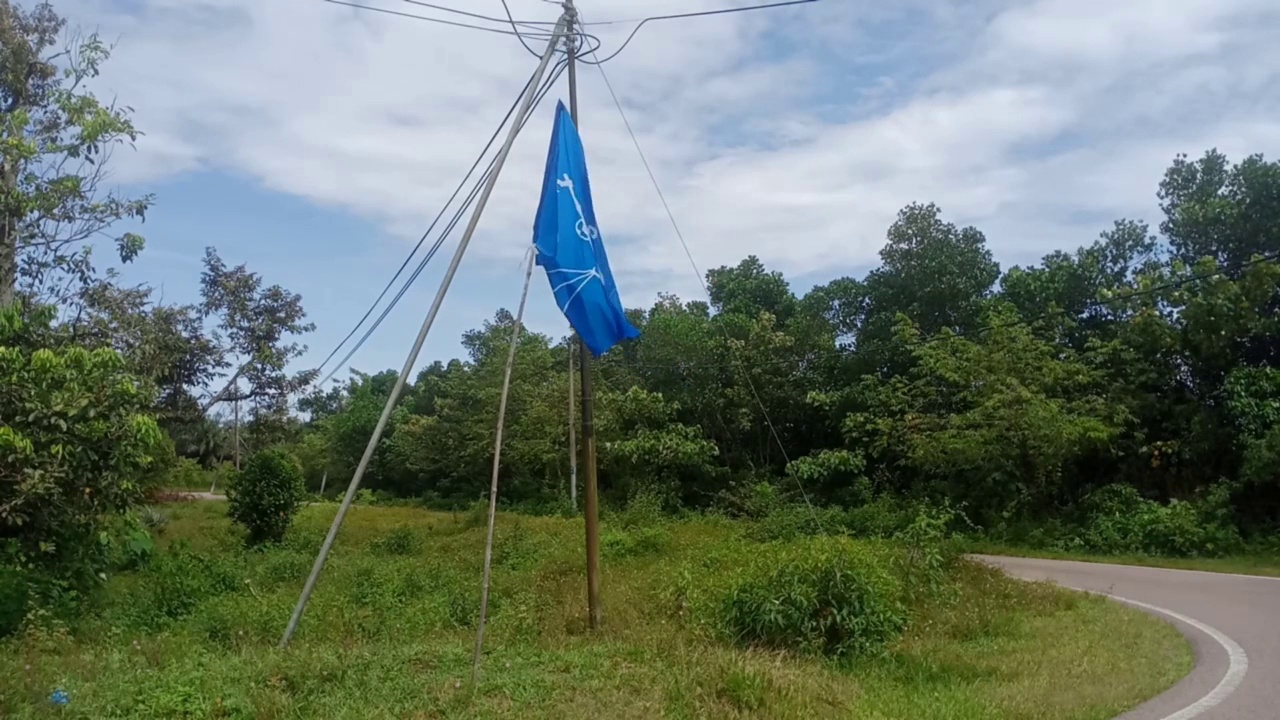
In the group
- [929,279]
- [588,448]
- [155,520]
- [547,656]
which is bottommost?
[547,656]

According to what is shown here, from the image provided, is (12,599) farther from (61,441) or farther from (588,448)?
(588,448)

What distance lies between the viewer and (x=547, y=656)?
7625 millimetres

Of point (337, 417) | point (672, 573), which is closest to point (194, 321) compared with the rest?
point (672, 573)

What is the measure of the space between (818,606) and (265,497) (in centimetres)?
1548

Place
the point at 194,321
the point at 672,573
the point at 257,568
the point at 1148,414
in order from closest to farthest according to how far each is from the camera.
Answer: the point at 672,573 → the point at 257,568 → the point at 194,321 → the point at 1148,414

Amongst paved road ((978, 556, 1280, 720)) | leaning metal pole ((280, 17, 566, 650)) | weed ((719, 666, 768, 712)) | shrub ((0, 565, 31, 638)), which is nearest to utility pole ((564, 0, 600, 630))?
leaning metal pole ((280, 17, 566, 650))

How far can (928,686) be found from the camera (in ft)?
23.8

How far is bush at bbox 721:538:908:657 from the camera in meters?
8.24

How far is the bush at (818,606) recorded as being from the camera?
27.0ft

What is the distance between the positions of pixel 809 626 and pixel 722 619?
828 mm

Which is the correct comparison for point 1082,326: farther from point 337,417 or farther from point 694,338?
point 337,417

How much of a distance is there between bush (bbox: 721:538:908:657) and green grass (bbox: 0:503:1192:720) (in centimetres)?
23

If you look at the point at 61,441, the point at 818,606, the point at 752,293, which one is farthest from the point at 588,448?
the point at 752,293

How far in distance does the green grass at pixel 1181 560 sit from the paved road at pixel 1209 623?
0.67 meters
